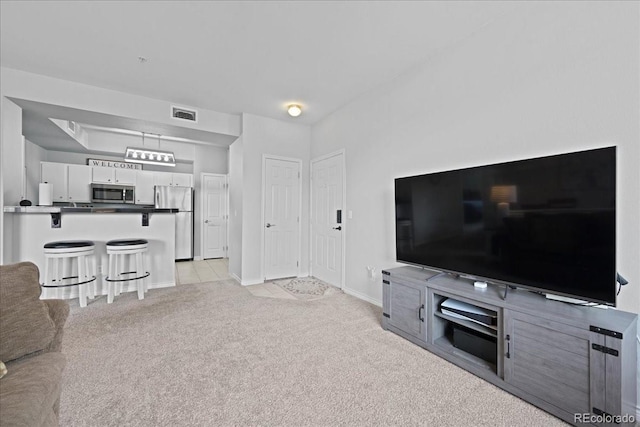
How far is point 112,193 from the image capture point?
229 inches

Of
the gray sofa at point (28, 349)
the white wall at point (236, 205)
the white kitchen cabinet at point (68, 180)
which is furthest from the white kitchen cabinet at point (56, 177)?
the gray sofa at point (28, 349)

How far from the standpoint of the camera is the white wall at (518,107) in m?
1.62

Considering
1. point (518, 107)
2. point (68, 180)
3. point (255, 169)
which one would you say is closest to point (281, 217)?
point (255, 169)

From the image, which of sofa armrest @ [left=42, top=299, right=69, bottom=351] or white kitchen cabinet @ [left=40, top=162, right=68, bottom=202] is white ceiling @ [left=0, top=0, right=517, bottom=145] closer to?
sofa armrest @ [left=42, top=299, right=69, bottom=351]

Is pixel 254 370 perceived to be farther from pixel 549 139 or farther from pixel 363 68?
pixel 363 68

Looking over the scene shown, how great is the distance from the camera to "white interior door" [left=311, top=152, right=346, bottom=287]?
13.2 feet

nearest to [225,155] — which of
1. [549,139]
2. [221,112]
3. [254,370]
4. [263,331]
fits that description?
[221,112]

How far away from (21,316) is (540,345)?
103 inches

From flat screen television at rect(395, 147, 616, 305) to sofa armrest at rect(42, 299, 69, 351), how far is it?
2497 mm

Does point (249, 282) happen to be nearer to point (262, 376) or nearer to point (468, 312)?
point (262, 376)

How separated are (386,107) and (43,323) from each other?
3.34m

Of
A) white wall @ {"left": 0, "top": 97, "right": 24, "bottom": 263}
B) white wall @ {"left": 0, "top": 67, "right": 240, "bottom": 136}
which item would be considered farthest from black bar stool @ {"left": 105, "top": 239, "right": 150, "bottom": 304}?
white wall @ {"left": 0, "top": 67, "right": 240, "bottom": 136}

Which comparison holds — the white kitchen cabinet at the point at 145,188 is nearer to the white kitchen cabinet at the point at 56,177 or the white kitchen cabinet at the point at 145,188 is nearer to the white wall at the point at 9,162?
the white kitchen cabinet at the point at 56,177

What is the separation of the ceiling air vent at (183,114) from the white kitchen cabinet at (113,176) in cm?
297
